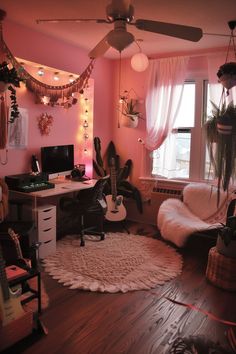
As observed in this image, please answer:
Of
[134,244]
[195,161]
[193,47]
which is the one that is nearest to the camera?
[134,244]

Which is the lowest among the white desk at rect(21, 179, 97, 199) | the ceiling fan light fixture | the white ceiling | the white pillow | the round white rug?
the round white rug

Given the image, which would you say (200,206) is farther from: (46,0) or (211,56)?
(46,0)

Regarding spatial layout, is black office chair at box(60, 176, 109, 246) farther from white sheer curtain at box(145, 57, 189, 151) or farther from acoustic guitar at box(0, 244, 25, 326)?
acoustic guitar at box(0, 244, 25, 326)

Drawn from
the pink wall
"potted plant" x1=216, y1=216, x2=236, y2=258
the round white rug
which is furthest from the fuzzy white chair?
the pink wall

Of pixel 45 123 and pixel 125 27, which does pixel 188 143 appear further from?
pixel 125 27

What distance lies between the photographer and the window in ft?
14.8

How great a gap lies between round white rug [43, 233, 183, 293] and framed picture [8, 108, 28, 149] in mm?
1316

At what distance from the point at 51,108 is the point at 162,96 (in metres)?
1.61

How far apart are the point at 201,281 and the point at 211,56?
288cm

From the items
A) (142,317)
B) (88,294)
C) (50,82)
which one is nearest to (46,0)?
(50,82)

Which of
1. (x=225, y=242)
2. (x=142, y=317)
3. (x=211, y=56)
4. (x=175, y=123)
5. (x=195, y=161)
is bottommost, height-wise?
(x=142, y=317)

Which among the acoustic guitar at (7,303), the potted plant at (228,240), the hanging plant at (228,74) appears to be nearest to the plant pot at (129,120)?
the hanging plant at (228,74)

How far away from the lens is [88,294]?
279cm

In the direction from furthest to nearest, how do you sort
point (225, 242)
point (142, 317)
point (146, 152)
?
point (146, 152)
point (225, 242)
point (142, 317)
